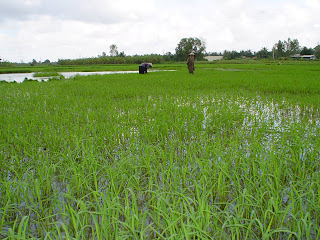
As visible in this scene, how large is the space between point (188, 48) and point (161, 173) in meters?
52.5

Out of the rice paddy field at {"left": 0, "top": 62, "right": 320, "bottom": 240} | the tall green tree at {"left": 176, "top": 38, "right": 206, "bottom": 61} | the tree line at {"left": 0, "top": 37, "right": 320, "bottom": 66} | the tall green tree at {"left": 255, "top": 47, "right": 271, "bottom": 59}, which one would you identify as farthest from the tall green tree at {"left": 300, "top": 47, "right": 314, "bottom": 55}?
the rice paddy field at {"left": 0, "top": 62, "right": 320, "bottom": 240}

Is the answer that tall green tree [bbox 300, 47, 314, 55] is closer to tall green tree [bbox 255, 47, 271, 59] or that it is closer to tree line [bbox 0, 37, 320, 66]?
tree line [bbox 0, 37, 320, 66]

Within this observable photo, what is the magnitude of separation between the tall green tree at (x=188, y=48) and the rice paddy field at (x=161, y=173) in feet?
152

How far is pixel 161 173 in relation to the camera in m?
2.15

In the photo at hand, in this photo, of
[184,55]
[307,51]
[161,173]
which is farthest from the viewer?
[307,51]

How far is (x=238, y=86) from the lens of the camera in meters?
8.54

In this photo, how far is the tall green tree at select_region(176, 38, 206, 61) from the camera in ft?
170

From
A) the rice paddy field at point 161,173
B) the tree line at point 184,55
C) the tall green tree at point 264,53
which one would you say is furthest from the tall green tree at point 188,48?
the rice paddy field at point 161,173

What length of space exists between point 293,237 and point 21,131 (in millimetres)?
3351

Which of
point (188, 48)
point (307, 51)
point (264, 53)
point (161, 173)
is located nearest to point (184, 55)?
point (188, 48)

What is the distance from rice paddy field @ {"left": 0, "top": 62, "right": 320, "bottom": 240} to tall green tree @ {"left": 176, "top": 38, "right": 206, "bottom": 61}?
152 ft

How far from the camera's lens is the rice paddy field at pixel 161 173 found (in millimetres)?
1575

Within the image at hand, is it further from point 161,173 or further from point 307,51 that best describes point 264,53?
point 161,173

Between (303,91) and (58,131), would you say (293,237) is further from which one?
(303,91)
